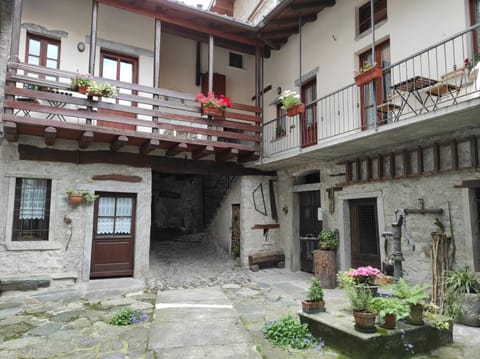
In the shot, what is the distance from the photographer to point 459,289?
187 inches

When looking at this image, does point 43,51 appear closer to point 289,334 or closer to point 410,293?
point 289,334

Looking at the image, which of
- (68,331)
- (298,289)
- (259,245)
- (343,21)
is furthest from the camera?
(259,245)

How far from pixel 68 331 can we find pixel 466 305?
5466 mm

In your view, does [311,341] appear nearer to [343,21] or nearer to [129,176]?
[129,176]

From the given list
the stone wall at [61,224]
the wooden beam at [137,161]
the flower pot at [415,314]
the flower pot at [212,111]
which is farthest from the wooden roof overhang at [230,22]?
the flower pot at [415,314]

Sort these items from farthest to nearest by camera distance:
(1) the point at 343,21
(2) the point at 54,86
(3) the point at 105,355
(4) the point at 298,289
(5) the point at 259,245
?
(5) the point at 259,245 < (1) the point at 343,21 < (4) the point at 298,289 < (2) the point at 54,86 < (3) the point at 105,355

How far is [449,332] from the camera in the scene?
3.96 metres

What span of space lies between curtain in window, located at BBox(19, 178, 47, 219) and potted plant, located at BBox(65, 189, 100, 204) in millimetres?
551

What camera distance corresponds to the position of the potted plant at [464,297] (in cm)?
457

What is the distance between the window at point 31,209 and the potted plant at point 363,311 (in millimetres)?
6490

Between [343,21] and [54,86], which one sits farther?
[343,21]

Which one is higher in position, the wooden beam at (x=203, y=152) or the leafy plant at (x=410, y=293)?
the wooden beam at (x=203, y=152)

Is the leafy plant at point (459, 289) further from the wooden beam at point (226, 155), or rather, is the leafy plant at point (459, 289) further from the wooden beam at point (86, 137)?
the wooden beam at point (86, 137)

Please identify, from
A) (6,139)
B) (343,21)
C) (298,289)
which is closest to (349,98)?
(343,21)
